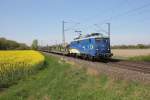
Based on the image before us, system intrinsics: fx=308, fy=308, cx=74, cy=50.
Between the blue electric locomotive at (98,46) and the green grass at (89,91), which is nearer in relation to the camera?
the green grass at (89,91)

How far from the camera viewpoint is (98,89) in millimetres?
16234

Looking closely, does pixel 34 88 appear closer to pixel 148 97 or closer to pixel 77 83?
pixel 77 83

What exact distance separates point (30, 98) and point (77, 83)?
3.67 metres

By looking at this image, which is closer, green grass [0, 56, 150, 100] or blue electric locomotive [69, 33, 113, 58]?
green grass [0, 56, 150, 100]

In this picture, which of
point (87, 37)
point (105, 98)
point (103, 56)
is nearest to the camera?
point (105, 98)

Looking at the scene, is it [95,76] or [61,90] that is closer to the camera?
[61,90]

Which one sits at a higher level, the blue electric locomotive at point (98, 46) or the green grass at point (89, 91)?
the blue electric locomotive at point (98, 46)

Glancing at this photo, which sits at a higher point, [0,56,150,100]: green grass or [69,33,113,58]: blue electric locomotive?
[69,33,113,58]: blue electric locomotive

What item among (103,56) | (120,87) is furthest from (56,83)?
(103,56)

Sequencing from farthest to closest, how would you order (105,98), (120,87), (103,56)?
1. (103,56)
2. (120,87)
3. (105,98)

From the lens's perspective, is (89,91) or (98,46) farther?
(98,46)

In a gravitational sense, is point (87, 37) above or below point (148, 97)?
above

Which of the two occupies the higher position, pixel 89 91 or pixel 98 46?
pixel 98 46

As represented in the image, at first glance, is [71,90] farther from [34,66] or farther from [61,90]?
[34,66]
